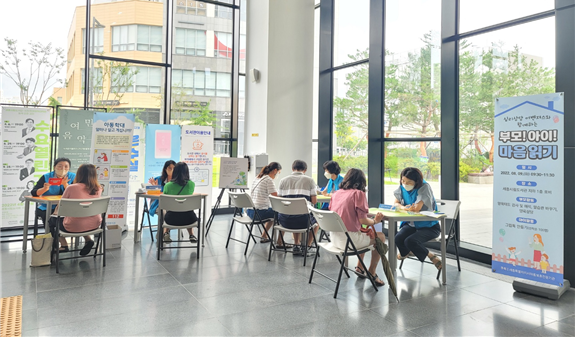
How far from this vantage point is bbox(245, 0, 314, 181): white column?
796cm

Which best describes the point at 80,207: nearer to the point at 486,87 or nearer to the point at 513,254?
the point at 513,254

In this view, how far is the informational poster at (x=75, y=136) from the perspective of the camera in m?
5.82

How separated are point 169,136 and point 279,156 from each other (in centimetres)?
221

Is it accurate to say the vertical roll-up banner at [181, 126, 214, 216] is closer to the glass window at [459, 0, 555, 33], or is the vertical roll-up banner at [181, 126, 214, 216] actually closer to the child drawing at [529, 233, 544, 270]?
the glass window at [459, 0, 555, 33]

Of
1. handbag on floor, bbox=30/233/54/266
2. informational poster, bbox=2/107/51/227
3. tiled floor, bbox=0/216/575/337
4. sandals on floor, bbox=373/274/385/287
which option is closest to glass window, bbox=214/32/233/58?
informational poster, bbox=2/107/51/227

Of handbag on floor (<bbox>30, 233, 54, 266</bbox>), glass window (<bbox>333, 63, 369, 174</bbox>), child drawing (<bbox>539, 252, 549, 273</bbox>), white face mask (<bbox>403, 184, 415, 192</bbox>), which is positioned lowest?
handbag on floor (<bbox>30, 233, 54, 266</bbox>)

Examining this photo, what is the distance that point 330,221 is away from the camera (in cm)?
356

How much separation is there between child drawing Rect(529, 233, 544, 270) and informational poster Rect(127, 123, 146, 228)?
18.7 feet

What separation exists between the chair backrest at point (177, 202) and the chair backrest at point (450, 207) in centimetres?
293

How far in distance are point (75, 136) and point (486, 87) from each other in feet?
18.9

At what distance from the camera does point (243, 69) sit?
8695mm

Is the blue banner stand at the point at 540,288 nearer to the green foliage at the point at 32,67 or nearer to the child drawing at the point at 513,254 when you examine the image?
the child drawing at the point at 513,254

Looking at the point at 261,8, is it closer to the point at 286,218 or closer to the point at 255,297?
the point at 286,218

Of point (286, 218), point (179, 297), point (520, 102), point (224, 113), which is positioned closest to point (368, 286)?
point (286, 218)
